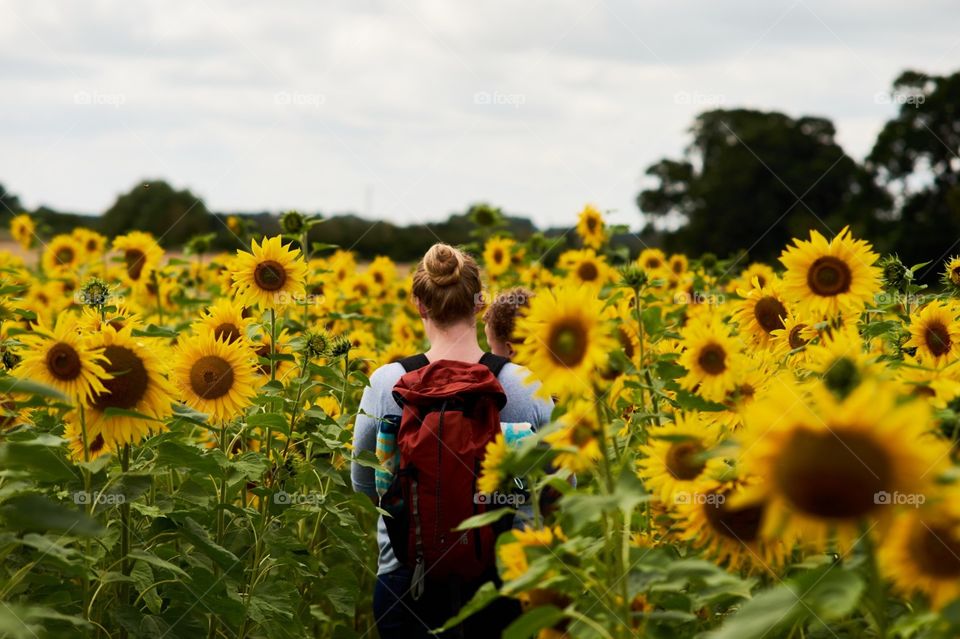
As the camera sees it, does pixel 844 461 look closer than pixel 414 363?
Yes

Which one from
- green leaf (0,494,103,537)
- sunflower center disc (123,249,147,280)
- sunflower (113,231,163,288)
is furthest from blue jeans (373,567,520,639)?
sunflower center disc (123,249,147,280)

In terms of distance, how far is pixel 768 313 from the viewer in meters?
4.20

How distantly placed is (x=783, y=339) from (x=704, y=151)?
3537cm

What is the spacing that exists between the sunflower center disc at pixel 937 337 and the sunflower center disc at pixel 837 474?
2.30 metres

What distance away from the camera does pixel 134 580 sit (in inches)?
123

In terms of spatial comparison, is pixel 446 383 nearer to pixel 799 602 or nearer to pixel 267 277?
pixel 267 277

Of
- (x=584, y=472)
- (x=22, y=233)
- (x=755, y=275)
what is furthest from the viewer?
(x=22, y=233)

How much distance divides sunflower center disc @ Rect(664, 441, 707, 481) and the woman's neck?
141cm

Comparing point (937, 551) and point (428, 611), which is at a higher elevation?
point (937, 551)

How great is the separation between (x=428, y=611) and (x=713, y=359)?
1.29m

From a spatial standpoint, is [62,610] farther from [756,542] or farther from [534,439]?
[756,542]
